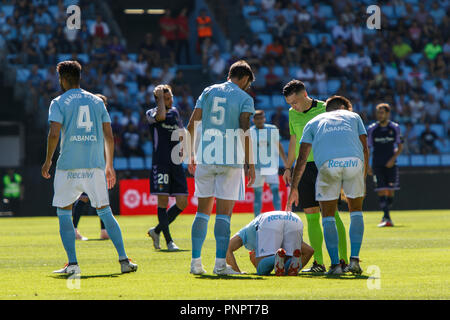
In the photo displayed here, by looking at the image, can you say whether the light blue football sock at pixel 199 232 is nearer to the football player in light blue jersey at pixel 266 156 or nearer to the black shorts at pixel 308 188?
the black shorts at pixel 308 188

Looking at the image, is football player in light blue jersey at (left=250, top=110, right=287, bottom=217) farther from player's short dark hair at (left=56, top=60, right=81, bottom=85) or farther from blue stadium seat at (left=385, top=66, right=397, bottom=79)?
blue stadium seat at (left=385, top=66, right=397, bottom=79)

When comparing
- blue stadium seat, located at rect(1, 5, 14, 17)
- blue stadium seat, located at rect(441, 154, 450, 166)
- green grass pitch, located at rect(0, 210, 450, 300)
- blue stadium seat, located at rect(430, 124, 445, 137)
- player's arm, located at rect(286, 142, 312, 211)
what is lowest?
green grass pitch, located at rect(0, 210, 450, 300)

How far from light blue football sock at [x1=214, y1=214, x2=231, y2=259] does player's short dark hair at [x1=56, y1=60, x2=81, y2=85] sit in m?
2.15

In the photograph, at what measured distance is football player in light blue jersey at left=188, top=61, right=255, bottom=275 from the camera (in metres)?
8.98

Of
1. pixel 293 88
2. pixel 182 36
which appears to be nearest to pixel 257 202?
pixel 293 88

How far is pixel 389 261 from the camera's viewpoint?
10641 millimetres

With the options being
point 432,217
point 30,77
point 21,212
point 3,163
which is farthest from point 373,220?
point 3,163

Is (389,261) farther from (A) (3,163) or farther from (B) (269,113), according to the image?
(A) (3,163)

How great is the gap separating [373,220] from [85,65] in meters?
11.4

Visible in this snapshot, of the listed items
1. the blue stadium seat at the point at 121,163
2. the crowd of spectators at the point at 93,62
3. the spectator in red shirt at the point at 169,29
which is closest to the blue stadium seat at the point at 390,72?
the crowd of spectators at the point at 93,62

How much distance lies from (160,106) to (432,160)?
1649 cm

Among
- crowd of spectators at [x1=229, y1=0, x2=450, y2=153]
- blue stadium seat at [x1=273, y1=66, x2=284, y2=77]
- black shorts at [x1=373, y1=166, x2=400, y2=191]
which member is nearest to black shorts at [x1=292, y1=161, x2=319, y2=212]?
black shorts at [x1=373, y1=166, x2=400, y2=191]

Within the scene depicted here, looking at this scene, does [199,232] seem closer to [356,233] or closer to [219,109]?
[219,109]
